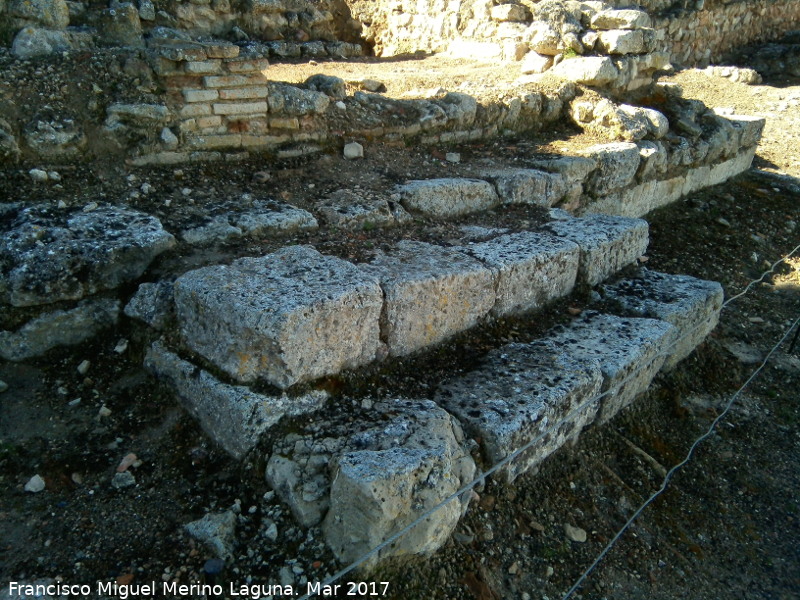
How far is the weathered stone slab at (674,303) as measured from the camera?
380 cm

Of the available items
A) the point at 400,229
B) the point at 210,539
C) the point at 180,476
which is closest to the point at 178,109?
the point at 400,229

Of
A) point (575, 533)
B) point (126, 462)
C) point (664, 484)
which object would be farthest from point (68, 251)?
point (664, 484)

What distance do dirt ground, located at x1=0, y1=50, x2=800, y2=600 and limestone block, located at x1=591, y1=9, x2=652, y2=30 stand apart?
9.42ft

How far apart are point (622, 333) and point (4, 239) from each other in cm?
317

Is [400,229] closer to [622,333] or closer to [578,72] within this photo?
[622,333]

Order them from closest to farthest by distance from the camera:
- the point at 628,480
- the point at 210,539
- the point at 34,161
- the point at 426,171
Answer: the point at 210,539, the point at 628,480, the point at 34,161, the point at 426,171

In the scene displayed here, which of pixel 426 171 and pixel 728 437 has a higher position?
pixel 426 171

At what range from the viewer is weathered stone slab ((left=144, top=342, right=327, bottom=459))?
245cm

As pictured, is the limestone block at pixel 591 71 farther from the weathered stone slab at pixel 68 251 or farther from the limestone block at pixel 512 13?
the weathered stone slab at pixel 68 251

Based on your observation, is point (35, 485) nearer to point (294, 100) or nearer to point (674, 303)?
point (294, 100)

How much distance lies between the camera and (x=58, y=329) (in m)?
2.93

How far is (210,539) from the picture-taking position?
2.21 meters

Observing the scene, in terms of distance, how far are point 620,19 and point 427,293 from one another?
4635mm

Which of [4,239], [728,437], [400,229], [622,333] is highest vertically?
[4,239]
